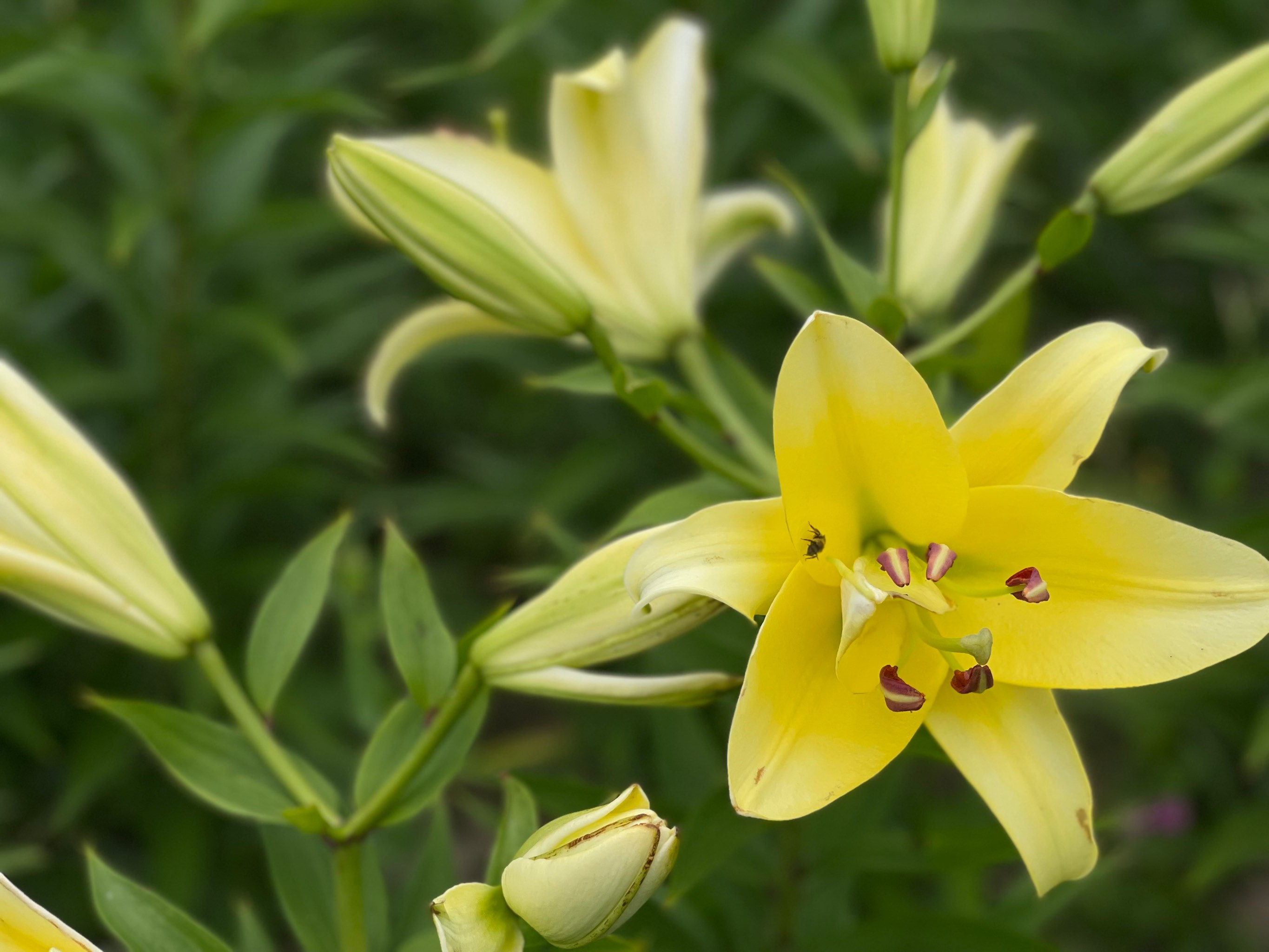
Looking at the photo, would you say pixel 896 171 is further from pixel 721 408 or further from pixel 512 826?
pixel 512 826

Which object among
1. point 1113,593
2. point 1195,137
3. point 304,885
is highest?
point 1195,137

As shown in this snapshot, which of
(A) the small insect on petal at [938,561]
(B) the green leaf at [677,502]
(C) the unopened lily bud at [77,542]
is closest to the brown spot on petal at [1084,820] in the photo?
(A) the small insect on petal at [938,561]

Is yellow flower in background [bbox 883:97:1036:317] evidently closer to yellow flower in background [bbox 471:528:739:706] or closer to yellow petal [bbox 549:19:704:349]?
yellow petal [bbox 549:19:704:349]

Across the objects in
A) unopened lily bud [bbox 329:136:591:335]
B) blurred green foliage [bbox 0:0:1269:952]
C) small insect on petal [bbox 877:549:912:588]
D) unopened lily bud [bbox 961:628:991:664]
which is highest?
unopened lily bud [bbox 329:136:591:335]

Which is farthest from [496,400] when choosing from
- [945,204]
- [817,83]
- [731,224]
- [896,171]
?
[896,171]

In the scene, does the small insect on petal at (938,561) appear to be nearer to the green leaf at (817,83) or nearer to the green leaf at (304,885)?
the green leaf at (304,885)

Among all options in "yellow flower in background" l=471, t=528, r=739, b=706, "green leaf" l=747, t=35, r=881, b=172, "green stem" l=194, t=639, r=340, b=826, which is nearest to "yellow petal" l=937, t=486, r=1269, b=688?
"yellow flower in background" l=471, t=528, r=739, b=706
